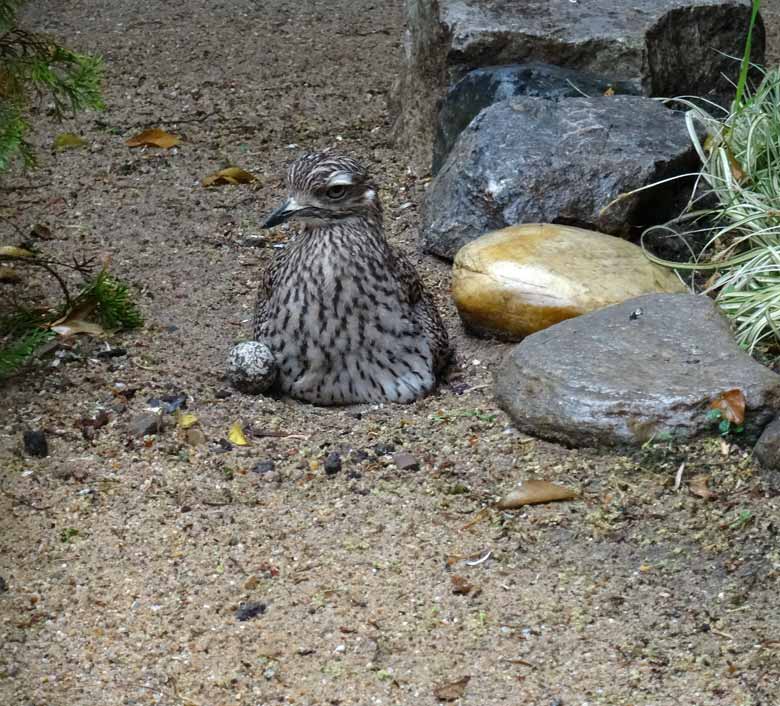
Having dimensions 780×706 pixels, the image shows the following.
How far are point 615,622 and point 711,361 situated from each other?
1.20 meters

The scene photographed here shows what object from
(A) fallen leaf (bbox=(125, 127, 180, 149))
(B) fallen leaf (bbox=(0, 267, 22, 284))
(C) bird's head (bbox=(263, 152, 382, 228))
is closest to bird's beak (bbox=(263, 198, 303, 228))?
(C) bird's head (bbox=(263, 152, 382, 228))

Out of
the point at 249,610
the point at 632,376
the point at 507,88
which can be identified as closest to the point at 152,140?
the point at 507,88

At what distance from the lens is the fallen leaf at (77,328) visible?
522cm

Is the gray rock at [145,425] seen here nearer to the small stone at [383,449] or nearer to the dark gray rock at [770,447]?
the small stone at [383,449]

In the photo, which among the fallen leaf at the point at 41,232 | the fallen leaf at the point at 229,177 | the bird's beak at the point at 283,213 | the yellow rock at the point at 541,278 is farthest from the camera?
the fallen leaf at the point at 229,177

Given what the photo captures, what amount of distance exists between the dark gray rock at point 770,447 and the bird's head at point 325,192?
1819mm

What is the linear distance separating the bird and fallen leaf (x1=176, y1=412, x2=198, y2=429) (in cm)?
46

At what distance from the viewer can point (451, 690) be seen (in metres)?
3.49

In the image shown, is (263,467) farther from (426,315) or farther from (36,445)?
(426,315)

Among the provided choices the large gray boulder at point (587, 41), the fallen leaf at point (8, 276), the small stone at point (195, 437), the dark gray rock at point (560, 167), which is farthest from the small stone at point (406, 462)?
the large gray boulder at point (587, 41)

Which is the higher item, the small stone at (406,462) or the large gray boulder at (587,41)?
the large gray boulder at (587,41)

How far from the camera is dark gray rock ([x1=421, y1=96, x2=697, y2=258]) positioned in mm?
5672

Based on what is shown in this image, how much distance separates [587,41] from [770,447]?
2941 millimetres

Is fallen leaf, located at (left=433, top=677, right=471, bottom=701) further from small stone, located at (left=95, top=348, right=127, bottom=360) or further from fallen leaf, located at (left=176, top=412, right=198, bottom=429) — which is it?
small stone, located at (left=95, top=348, right=127, bottom=360)
